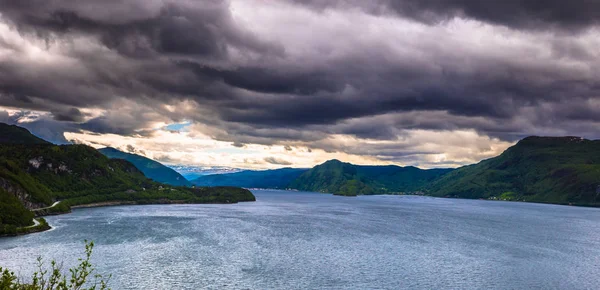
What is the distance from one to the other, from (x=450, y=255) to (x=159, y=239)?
126662 mm

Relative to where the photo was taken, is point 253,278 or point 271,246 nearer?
point 253,278

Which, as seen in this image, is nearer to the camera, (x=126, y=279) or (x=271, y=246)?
(x=126, y=279)

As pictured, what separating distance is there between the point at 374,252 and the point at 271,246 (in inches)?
1687

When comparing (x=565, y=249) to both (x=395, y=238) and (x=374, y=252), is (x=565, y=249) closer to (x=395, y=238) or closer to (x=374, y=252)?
(x=395, y=238)

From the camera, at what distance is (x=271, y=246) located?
17038 cm

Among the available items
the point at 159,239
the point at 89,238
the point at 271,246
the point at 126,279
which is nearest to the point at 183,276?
the point at 126,279

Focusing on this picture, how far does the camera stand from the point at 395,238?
199 metres

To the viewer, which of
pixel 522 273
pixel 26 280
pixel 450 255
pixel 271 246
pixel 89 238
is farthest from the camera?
pixel 89 238

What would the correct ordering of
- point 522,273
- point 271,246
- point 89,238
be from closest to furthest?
point 522,273 < point 271,246 < point 89,238

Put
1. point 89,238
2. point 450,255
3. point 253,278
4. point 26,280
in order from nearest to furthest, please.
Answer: point 26,280
point 253,278
point 450,255
point 89,238

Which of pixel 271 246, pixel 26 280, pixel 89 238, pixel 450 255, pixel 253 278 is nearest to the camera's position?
pixel 26 280

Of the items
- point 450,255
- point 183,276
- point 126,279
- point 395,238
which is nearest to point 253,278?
point 183,276

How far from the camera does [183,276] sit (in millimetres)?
118438

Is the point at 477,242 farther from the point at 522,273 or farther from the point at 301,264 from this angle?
the point at 301,264
